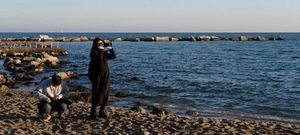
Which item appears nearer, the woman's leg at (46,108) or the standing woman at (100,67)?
the standing woman at (100,67)

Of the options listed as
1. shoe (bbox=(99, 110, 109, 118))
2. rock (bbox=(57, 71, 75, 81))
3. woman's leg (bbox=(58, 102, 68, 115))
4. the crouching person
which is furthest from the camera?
rock (bbox=(57, 71, 75, 81))

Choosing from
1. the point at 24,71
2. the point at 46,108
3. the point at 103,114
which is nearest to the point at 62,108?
the point at 46,108

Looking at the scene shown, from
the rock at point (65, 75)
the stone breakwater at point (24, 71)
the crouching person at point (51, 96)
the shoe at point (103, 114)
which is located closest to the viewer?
the crouching person at point (51, 96)

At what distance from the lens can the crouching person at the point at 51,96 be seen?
10.8 metres

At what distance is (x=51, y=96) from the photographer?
35.5 ft

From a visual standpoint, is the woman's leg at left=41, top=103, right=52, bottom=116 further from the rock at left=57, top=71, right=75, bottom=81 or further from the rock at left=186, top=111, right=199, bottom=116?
the rock at left=57, top=71, right=75, bottom=81

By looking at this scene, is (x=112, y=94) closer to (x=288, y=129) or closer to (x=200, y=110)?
(x=200, y=110)

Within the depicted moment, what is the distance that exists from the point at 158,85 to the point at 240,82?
5.55 meters

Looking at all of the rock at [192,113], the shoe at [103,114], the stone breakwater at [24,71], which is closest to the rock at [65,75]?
the stone breakwater at [24,71]

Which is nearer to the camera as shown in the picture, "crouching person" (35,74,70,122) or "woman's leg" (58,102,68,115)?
"crouching person" (35,74,70,122)

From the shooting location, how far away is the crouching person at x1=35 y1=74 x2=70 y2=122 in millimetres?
10758

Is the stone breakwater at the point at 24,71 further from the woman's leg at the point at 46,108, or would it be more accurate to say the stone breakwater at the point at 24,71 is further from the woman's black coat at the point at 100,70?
the woman's black coat at the point at 100,70

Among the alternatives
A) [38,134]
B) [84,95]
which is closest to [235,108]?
[84,95]

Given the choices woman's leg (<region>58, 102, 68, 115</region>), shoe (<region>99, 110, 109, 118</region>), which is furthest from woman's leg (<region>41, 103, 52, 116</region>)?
shoe (<region>99, 110, 109, 118</region>)
